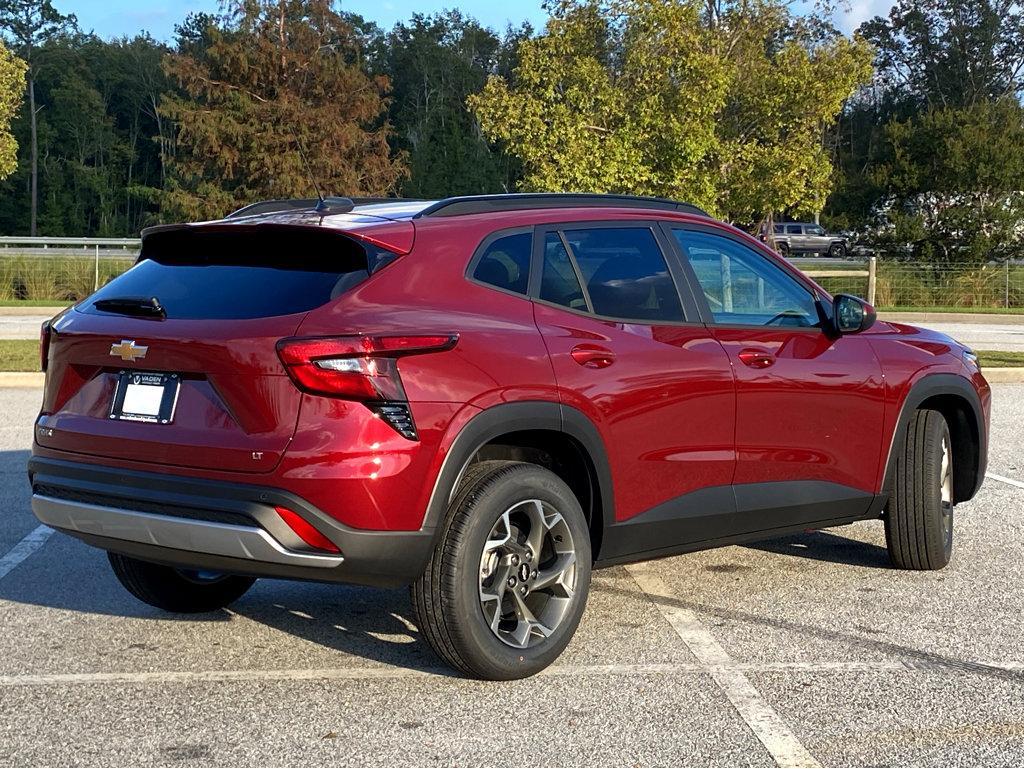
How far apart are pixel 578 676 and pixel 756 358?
1.60 metres

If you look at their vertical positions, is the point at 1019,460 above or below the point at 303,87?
below

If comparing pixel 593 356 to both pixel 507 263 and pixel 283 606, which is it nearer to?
pixel 507 263

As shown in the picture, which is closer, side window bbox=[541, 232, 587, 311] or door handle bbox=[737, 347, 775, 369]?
side window bbox=[541, 232, 587, 311]

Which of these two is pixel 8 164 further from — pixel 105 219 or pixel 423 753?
pixel 423 753

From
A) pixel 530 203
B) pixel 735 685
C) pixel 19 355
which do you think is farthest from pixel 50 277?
pixel 735 685

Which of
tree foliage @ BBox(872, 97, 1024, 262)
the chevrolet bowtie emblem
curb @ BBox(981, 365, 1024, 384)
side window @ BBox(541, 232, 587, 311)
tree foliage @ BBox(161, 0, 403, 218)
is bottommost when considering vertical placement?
curb @ BBox(981, 365, 1024, 384)

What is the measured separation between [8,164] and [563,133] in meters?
27.2

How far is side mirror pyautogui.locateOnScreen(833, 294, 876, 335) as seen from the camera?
20.3ft

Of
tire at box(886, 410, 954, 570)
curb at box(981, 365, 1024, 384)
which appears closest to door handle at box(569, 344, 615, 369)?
tire at box(886, 410, 954, 570)

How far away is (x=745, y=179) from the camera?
34656mm

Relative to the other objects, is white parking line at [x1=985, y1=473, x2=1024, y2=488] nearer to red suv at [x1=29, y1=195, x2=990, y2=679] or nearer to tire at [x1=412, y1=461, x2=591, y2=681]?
red suv at [x1=29, y1=195, x2=990, y2=679]

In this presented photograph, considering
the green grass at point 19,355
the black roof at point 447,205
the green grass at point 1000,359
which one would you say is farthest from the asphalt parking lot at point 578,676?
the green grass at point 1000,359

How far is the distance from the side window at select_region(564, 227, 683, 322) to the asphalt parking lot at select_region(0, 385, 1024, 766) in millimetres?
1298

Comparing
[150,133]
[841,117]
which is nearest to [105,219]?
[150,133]
